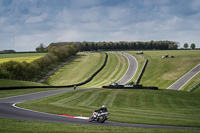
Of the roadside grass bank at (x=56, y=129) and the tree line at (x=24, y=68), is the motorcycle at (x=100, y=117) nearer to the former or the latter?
the roadside grass bank at (x=56, y=129)

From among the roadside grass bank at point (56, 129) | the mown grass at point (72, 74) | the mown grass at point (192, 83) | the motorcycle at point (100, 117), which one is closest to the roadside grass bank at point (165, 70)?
the mown grass at point (192, 83)

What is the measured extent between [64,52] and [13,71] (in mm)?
73573

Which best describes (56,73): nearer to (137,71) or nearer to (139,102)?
(137,71)

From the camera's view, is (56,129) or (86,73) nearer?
(56,129)

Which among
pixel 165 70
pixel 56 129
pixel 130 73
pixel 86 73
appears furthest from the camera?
pixel 86 73

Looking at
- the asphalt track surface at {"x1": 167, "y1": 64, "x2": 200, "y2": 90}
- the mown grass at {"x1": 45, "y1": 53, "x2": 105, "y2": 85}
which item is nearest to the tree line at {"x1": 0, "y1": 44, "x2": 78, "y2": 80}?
the mown grass at {"x1": 45, "y1": 53, "x2": 105, "y2": 85}

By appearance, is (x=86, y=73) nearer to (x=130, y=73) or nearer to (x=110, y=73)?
(x=110, y=73)

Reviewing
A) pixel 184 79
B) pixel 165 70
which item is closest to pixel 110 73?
pixel 165 70

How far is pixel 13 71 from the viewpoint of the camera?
118 meters

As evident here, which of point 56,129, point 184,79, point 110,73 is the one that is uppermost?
point 56,129

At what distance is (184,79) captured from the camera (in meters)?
94.3

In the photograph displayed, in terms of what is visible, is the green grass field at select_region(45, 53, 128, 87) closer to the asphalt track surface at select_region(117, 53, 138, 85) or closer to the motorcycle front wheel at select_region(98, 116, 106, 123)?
the asphalt track surface at select_region(117, 53, 138, 85)

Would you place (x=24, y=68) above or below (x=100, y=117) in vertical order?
below

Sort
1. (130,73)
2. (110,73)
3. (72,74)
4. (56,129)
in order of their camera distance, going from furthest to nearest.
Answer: (72,74) → (110,73) → (130,73) → (56,129)
